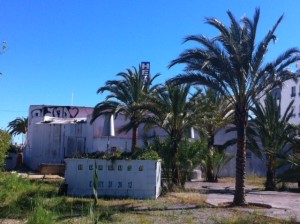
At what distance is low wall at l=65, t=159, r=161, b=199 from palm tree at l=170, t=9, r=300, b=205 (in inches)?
147

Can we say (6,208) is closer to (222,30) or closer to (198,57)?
(198,57)

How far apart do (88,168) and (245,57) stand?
765cm

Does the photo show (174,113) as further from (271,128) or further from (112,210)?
(112,210)

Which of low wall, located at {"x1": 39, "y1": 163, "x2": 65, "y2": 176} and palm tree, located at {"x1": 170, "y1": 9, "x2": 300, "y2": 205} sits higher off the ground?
palm tree, located at {"x1": 170, "y1": 9, "x2": 300, "y2": 205}

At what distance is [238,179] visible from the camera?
1742cm

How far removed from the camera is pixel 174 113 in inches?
890

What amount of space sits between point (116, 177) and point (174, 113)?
16.3ft

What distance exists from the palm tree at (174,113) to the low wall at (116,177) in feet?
11.4

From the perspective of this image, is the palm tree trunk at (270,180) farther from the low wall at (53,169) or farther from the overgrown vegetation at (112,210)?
the low wall at (53,169)

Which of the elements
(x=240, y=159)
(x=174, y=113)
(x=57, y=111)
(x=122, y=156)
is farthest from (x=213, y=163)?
(x=57, y=111)

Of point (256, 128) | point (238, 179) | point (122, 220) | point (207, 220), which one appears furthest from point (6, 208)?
point (256, 128)

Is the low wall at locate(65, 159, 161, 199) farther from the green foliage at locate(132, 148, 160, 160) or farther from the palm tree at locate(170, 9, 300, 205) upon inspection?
the palm tree at locate(170, 9, 300, 205)

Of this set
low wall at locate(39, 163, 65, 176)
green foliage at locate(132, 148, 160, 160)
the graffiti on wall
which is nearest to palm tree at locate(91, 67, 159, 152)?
low wall at locate(39, 163, 65, 176)

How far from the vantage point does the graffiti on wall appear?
52562mm
